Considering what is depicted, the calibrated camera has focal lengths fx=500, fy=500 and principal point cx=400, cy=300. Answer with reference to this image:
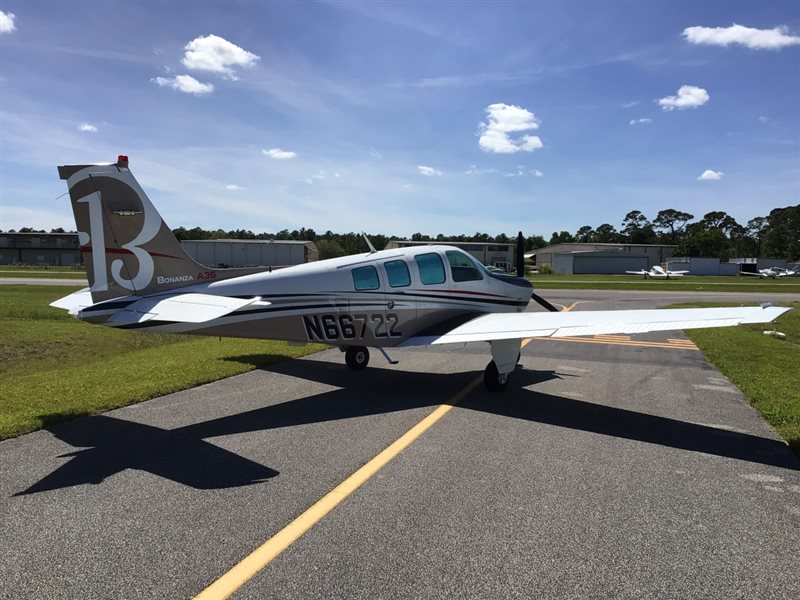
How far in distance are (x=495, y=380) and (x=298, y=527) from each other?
546 centimetres

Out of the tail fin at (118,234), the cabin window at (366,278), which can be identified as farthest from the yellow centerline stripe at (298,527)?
the tail fin at (118,234)

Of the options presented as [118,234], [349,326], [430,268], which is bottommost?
[349,326]

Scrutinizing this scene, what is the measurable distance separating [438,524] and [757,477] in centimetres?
344

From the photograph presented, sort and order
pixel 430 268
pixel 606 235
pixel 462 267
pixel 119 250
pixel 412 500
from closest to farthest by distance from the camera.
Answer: pixel 412 500 < pixel 119 250 < pixel 430 268 < pixel 462 267 < pixel 606 235

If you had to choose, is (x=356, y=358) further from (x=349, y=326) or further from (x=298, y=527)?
(x=298, y=527)

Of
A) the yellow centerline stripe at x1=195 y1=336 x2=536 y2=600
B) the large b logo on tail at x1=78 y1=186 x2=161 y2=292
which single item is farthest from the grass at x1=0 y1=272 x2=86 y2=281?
the yellow centerline stripe at x1=195 y1=336 x2=536 y2=600

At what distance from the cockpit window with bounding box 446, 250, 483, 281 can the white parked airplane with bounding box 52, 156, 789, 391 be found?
0.09 ft

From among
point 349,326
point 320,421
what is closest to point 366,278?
point 349,326

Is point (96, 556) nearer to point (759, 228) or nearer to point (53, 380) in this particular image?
point (53, 380)

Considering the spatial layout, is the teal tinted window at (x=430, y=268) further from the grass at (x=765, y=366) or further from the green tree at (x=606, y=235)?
the green tree at (x=606, y=235)

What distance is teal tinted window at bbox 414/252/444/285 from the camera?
379 inches

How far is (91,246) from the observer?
738 centimetres

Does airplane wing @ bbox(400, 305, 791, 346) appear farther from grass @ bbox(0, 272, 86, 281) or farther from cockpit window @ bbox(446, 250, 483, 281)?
grass @ bbox(0, 272, 86, 281)

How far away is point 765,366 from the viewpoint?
11062 millimetres
